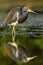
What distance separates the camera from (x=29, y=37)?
3518 millimetres

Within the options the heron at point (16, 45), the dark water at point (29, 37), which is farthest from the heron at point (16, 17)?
the dark water at point (29, 37)

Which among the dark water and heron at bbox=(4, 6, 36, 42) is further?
heron at bbox=(4, 6, 36, 42)

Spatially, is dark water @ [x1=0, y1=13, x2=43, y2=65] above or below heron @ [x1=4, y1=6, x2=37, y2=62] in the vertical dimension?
below

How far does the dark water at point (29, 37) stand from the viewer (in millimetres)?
2693

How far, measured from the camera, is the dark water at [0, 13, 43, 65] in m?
2.69

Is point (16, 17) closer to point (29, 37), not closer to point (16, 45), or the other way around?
point (29, 37)

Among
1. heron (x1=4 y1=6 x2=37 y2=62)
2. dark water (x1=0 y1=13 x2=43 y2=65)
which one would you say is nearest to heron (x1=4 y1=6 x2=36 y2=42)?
heron (x1=4 y1=6 x2=37 y2=62)

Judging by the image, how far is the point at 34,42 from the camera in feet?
10.7

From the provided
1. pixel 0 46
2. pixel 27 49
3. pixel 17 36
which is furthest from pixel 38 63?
pixel 17 36

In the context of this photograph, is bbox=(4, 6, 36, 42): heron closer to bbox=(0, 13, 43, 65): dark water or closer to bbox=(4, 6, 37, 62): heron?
bbox=(4, 6, 37, 62): heron

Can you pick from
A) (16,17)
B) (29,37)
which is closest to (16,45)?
(29,37)

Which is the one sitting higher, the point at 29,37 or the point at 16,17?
the point at 16,17

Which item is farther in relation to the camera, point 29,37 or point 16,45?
point 29,37

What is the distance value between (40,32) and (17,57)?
43.6 inches
